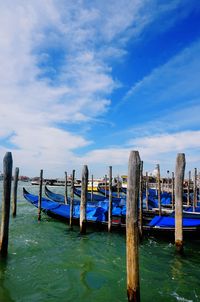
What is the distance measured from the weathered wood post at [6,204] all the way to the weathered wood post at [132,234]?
3.45 meters

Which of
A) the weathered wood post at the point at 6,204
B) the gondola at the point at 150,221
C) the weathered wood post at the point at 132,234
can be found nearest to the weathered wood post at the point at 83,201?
the gondola at the point at 150,221

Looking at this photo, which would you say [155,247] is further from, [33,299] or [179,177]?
[33,299]

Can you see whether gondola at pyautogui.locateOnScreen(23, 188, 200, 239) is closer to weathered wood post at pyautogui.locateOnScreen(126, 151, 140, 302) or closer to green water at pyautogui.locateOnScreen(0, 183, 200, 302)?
green water at pyautogui.locateOnScreen(0, 183, 200, 302)

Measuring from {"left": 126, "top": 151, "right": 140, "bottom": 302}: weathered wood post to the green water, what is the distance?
33.9 inches

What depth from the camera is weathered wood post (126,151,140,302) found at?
4.57 m

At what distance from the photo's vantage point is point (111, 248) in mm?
8852

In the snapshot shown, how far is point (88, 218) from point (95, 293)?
5907mm

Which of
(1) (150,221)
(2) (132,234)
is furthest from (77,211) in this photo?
(2) (132,234)

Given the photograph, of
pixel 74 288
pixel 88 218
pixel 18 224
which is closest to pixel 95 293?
pixel 74 288

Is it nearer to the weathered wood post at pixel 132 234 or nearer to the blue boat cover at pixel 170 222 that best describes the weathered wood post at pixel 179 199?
the blue boat cover at pixel 170 222

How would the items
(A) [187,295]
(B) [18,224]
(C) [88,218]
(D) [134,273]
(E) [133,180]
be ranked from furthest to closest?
(B) [18,224] → (C) [88,218] → (A) [187,295] → (E) [133,180] → (D) [134,273]

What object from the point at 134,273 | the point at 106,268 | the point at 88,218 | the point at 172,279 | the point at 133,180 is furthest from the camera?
the point at 88,218

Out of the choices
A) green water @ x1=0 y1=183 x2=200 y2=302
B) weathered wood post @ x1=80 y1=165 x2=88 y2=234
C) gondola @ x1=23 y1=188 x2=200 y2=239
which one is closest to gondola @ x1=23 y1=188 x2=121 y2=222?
gondola @ x1=23 y1=188 x2=200 y2=239

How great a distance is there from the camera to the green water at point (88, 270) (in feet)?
17.9
